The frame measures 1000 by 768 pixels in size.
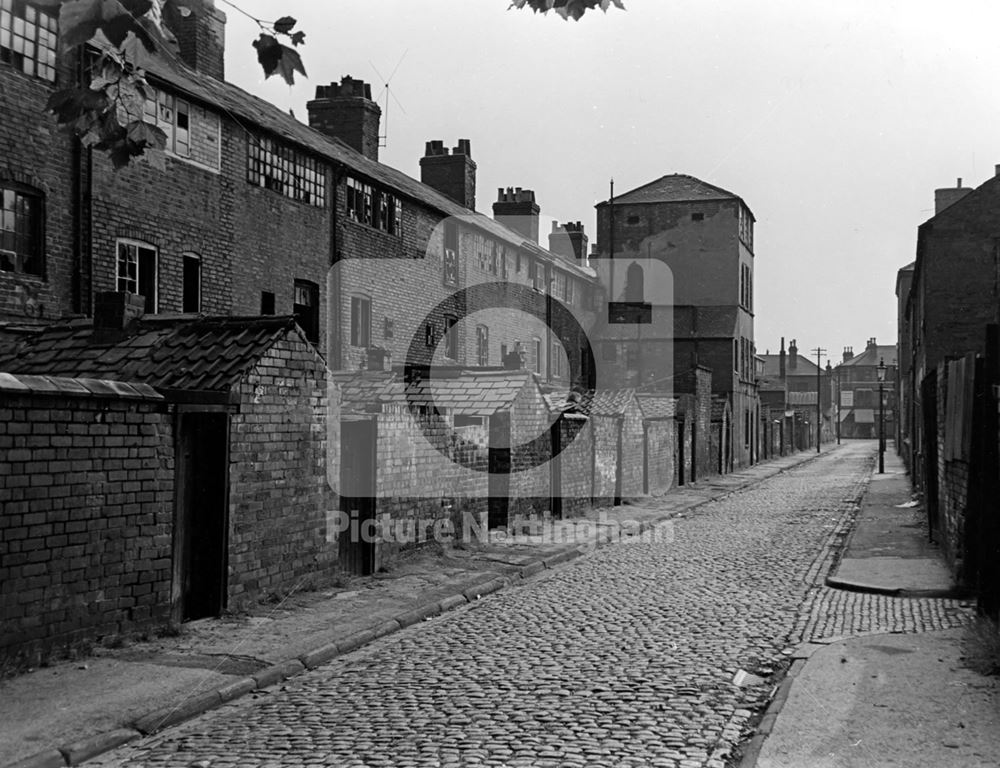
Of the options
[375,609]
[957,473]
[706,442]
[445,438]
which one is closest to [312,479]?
[375,609]

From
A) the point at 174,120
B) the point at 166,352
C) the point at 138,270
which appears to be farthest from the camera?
the point at 174,120

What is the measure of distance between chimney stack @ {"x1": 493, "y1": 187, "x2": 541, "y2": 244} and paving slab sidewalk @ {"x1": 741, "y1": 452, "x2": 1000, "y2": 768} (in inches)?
1439

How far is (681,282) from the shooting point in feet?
153

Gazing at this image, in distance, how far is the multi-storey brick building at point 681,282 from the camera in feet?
148

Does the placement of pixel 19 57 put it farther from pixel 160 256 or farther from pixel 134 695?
pixel 134 695

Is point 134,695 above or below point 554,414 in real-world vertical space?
below

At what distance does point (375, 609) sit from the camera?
10117 millimetres

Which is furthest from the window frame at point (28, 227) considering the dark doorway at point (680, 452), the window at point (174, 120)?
the dark doorway at point (680, 452)

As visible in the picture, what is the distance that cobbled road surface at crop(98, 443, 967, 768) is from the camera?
5668 millimetres

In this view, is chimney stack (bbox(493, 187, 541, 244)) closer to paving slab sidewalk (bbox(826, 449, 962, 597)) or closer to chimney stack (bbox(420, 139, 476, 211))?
chimney stack (bbox(420, 139, 476, 211))

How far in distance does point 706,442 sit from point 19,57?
87.9ft

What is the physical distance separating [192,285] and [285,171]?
4.31m

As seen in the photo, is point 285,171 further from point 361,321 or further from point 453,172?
point 453,172

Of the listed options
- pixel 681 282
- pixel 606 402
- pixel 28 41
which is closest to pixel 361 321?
pixel 606 402
